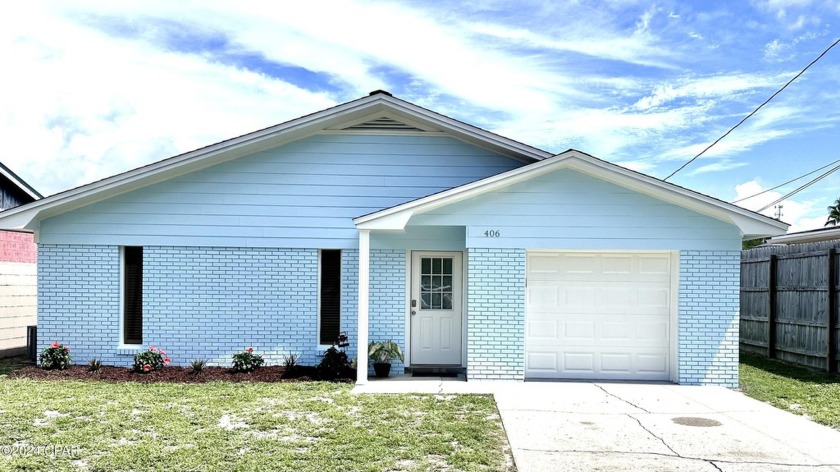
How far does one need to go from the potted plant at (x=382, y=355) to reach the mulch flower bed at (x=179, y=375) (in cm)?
44

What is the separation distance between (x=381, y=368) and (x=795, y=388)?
6.78 meters

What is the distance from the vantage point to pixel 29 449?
6.81 meters

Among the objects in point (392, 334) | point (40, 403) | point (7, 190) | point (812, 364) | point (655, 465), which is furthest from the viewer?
point (7, 190)

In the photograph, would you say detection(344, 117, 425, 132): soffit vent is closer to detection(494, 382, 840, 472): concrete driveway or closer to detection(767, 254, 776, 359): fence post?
detection(494, 382, 840, 472): concrete driveway

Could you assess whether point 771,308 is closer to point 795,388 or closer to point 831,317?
point 831,317

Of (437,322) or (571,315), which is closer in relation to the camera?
(571,315)

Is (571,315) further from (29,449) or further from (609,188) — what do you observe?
(29,449)

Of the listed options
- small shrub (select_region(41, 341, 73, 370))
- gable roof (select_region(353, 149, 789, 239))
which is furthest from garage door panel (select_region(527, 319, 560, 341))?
small shrub (select_region(41, 341, 73, 370))

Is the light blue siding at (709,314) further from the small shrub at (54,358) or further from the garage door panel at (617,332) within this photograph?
the small shrub at (54,358)

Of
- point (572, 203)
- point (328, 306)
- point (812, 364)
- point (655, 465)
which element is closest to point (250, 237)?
point (328, 306)

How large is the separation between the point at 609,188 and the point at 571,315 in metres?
2.23

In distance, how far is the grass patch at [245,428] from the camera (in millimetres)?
6434

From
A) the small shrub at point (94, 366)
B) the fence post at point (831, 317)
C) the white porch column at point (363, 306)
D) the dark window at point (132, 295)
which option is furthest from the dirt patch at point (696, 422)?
the small shrub at point (94, 366)

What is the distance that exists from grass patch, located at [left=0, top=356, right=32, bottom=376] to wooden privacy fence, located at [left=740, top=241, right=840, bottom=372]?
1473 centimetres
